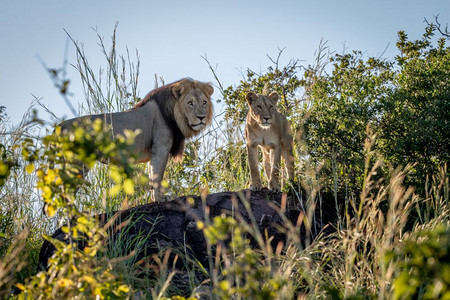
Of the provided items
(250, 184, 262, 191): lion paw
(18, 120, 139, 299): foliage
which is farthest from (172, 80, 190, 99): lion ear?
(18, 120, 139, 299): foliage

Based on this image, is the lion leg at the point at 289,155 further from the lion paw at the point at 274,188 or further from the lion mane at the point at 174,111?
the lion mane at the point at 174,111

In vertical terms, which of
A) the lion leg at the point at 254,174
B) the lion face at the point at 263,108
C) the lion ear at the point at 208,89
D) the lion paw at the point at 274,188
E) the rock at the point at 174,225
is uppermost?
the lion ear at the point at 208,89

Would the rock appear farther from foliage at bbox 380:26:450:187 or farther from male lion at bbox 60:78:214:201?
foliage at bbox 380:26:450:187

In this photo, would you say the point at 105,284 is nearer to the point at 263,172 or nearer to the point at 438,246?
the point at 438,246

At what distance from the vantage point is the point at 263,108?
21.3 feet

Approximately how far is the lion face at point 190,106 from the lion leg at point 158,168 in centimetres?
39

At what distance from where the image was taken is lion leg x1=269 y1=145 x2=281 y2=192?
20.2ft

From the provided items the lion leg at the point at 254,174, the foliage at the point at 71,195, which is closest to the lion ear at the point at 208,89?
the lion leg at the point at 254,174

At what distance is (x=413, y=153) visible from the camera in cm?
566

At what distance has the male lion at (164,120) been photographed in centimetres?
571

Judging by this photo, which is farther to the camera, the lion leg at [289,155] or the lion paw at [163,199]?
the lion leg at [289,155]

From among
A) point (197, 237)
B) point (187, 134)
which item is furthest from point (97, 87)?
point (197, 237)

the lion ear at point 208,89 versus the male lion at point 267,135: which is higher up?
the lion ear at point 208,89

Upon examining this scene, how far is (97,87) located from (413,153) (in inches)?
131
